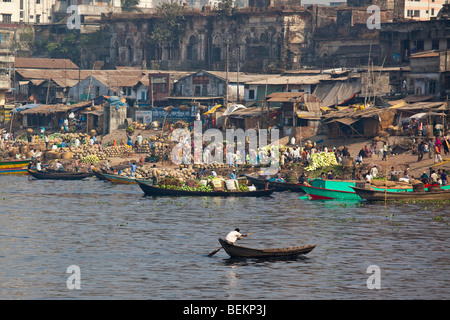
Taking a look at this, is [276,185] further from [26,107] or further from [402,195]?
[26,107]

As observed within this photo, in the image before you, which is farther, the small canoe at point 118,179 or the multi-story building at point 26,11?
the multi-story building at point 26,11

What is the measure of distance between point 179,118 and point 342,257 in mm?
44332

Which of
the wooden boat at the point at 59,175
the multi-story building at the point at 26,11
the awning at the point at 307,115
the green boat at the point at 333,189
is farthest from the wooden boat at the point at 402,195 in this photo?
the multi-story building at the point at 26,11

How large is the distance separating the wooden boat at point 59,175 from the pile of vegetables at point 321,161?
57.3 feet

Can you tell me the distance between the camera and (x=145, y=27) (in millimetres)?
97375

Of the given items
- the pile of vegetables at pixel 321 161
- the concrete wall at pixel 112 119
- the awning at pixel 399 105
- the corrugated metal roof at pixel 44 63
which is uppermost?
the corrugated metal roof at pixel 44 63

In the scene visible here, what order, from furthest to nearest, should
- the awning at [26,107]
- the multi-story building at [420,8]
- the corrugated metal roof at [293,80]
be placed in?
the multi-story building at [420,8] < the awning at [26,107] < the corrugated metal roof at [293,80]

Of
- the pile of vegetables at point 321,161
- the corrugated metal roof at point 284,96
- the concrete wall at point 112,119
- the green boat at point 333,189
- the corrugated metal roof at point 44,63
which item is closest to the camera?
the green boat at point 333,189

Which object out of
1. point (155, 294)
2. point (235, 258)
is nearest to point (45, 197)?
point (235, 258)

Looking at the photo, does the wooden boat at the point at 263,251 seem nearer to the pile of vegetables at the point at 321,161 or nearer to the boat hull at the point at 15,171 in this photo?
the pile of vegetables at the point at 321,161

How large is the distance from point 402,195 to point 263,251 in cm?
1721

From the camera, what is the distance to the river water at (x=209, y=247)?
29016mm

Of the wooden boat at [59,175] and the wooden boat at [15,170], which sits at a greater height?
the wooden boat at [59,175]

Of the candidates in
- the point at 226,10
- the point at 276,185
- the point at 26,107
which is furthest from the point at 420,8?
the point at 276,185
